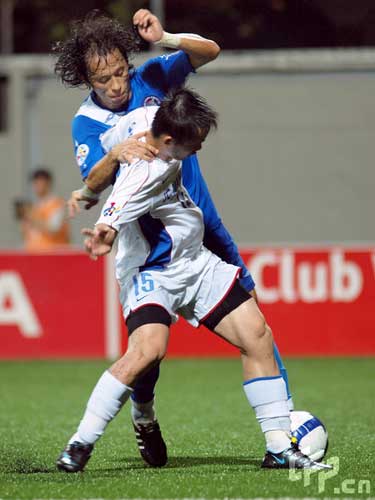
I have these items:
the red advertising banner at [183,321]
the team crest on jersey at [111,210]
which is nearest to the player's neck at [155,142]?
the team crest on jersey at [111,210]

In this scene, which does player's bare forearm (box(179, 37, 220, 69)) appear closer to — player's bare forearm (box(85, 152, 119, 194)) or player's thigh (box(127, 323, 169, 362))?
player's bare forearm (box(85, 152, 119, 194))

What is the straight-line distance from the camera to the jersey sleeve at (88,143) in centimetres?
646

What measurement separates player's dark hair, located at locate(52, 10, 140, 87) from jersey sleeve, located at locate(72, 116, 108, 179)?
0.23 m

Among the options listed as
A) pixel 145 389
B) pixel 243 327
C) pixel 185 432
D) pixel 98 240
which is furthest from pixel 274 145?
pixel 98 240

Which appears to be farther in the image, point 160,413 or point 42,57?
point 42,57

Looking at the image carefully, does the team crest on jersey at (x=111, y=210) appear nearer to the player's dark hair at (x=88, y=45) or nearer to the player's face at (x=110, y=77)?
the player's face at (x=110, y=77)

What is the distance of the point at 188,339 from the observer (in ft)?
44.3

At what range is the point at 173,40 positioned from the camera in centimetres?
655

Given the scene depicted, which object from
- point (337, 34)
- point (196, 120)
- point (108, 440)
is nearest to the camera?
point (196, 120)

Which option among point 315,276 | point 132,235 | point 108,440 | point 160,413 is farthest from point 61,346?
point 132,235

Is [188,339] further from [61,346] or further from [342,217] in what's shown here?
[342,217]

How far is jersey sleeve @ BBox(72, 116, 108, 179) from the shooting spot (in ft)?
21.2

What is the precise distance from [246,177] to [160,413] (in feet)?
27.1

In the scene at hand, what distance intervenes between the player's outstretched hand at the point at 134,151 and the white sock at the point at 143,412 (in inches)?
55.6
